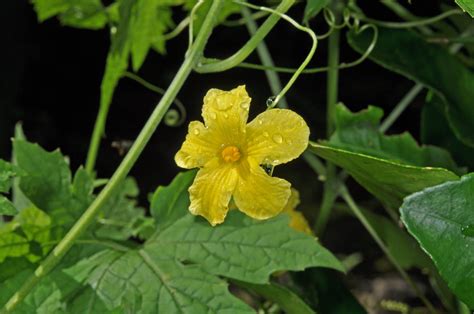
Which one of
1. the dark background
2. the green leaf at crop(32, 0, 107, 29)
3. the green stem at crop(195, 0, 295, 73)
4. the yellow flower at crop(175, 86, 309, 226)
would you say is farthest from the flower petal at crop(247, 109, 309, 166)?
the dark background

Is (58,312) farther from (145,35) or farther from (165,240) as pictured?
(145,35)

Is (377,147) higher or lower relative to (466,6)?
lower

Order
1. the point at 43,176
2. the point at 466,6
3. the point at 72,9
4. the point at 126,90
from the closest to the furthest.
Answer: the point at 466,6 < the point at 43,176 < the point at 72,9 < the point at 126,90

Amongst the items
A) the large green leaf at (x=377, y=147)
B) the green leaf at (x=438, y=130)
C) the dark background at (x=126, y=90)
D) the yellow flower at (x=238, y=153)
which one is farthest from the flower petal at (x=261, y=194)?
the dark background at (x=126, y=90)

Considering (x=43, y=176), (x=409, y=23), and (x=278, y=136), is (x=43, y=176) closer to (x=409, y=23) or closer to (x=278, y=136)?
(x=278, y=136)

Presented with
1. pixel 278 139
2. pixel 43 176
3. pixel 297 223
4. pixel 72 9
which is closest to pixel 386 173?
pixel 278 139

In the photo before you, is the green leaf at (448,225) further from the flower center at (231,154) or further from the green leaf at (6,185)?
the green leaf at (6,185)

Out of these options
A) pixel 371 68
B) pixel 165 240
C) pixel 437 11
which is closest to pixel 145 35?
pixel 165 240
